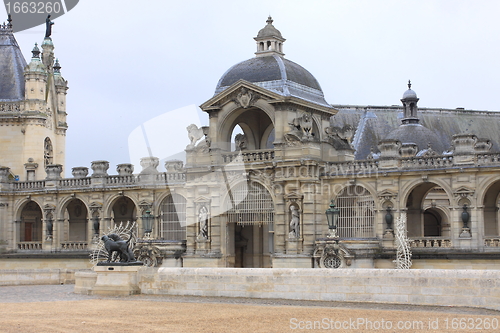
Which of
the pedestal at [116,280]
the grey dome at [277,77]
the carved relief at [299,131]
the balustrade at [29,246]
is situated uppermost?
the grey dome at [277,77]

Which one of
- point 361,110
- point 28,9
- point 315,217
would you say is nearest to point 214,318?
point 28,9

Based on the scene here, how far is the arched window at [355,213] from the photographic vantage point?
37.8 meters

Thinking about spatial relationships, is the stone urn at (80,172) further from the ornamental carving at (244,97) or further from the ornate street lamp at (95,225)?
the ornamental carving at (244,97)

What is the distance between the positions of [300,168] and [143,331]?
63.9 ft

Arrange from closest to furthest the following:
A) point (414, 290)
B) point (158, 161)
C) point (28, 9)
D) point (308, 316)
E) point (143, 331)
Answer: point (143, 331) < point (308, 316) < point (414, 290) < point (28, 9) < point (158, 161)

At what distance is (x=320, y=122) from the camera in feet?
134

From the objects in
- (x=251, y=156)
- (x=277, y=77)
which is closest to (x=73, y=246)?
(x=251, y=156)

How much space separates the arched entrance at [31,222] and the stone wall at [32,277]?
15.4m

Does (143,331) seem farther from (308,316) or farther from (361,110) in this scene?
(361,110)

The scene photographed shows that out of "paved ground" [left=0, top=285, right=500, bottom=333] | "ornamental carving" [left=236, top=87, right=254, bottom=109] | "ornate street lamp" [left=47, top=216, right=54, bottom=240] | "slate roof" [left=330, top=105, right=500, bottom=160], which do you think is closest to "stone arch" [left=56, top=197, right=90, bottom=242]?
"ornate street lamp" [left=47, top=216, right=54, bottom=240]

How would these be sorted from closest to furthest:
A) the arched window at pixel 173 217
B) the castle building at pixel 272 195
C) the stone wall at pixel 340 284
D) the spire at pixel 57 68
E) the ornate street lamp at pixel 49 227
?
1. the stone wall at pixel 340 284
2. the castle building at pixel 272 195
3. the arched window at pixel 173 217
4. the ornate street lamp at pixel 49 227
5. the spire at pixel 57 68

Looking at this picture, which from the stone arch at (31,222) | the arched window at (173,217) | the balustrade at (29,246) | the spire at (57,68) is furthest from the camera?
the spire at (57,68)

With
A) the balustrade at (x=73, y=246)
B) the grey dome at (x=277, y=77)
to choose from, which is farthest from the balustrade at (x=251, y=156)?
the balustrade at (x=73, y=246)

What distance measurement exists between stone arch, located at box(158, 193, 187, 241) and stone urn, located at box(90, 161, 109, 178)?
15.7 ft
